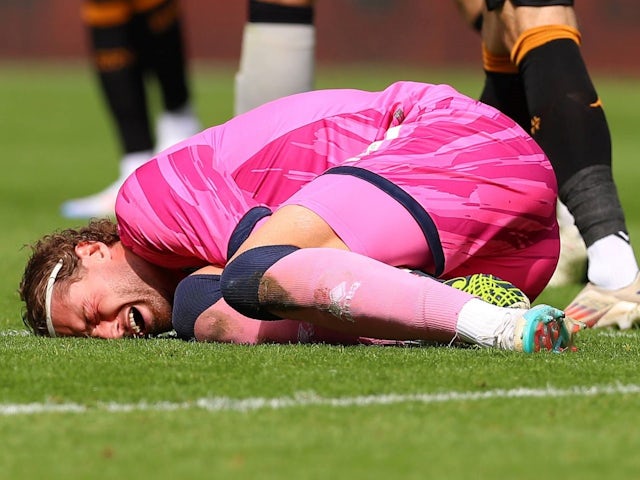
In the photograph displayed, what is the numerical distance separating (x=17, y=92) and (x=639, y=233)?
14.4m

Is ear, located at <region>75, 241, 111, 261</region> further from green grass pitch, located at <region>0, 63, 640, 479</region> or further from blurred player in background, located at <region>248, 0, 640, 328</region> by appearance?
blurred player in background, located at <region>248, 0, 640, 328</region>

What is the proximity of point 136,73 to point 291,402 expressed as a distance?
15.4 feet

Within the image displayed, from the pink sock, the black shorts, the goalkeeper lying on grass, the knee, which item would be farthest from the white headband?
the black shorts

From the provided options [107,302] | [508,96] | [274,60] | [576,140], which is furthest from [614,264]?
[274,60]

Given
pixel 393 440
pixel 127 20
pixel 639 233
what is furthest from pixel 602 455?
pixel 127 20

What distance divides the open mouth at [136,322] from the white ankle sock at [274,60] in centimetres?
148

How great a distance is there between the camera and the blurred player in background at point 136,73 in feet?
21.2

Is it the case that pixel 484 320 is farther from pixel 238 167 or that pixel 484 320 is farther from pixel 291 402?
pixel 238 167

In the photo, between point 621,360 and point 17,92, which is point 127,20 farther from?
point 17,92

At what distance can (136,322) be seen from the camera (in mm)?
3080

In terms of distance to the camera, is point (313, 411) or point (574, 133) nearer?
point (313, 411)

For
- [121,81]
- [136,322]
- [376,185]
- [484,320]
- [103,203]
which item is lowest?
[103,203]

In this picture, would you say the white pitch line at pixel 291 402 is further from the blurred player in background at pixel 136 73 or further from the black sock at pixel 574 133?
the blurred player in background at pixel 136 73

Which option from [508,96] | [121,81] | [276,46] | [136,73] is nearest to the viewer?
[508,96]
